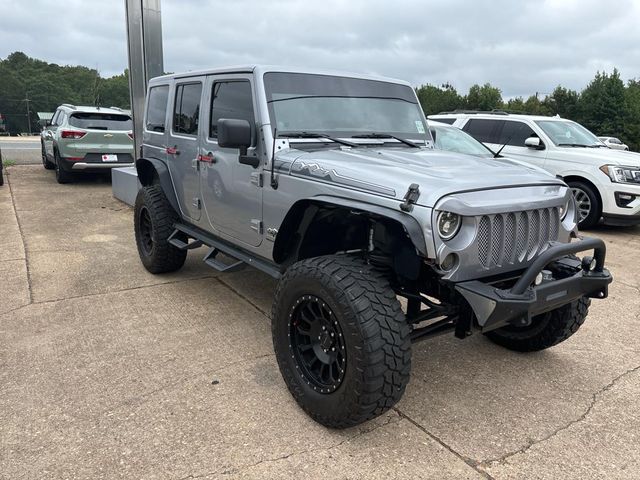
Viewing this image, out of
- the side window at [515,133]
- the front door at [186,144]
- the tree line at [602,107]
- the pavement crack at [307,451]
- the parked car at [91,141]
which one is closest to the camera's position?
the pavement crack at [307,451]

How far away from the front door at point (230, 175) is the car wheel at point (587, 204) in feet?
19.9

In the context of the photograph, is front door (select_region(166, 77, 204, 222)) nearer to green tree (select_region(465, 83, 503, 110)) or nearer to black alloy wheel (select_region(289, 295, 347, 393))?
black alloy wheel (select_region(289, 295, 347, 393))

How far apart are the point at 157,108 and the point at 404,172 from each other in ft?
11.2

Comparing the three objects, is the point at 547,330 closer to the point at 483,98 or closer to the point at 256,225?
the point at 256,225

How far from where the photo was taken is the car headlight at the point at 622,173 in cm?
784

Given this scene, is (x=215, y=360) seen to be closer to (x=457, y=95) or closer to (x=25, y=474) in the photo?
(x=25, y=474)

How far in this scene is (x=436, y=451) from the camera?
106 inches

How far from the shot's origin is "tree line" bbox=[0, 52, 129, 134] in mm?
55375

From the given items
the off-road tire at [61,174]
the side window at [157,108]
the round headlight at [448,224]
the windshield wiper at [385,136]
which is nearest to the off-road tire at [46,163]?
the off-road tire at [61,174]

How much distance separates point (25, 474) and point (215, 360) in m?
1.34

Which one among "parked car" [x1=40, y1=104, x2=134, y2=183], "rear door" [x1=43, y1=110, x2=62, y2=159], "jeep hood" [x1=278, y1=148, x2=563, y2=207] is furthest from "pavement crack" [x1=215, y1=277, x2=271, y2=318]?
"rear door" [x1=43, y1=110, x2=62, y2=159]

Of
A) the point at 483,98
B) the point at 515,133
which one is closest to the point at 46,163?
the point at 515,133

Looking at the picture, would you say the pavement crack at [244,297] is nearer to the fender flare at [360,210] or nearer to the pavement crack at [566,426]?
the fender flare at [360,210]

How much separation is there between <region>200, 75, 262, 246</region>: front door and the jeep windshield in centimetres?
22
